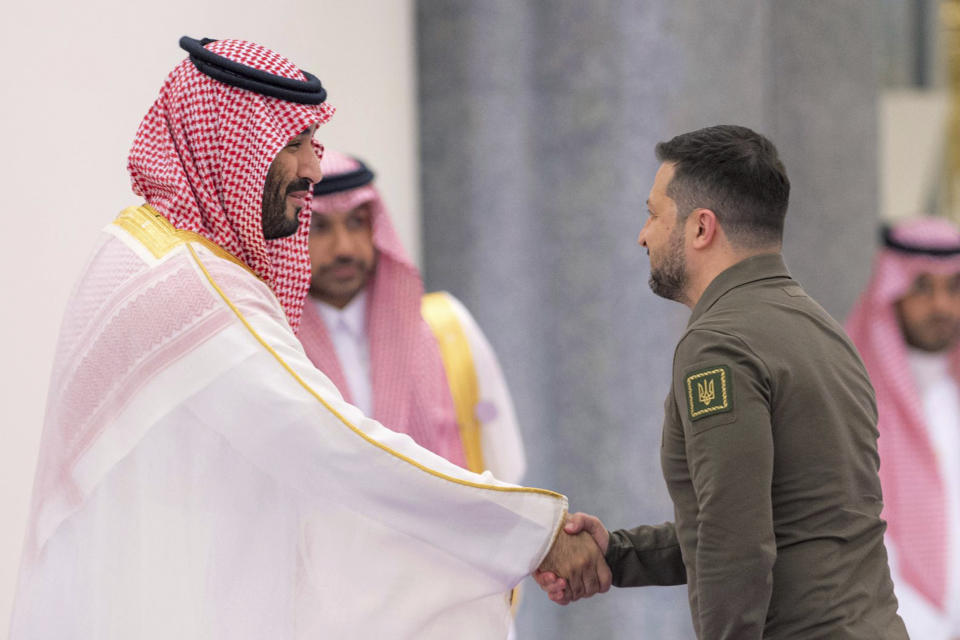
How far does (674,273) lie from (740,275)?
130 mm

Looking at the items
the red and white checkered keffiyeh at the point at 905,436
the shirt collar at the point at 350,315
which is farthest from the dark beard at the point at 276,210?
the red and white checkered keffiyeh at the point at 905,436

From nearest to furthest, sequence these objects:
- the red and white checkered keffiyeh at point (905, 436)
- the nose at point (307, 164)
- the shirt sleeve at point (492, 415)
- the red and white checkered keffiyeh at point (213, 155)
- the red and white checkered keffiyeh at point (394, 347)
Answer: the red and white checkered keffiyeh at point (213, 155) → the nose at point (307, 164) → the red and white checkered keffiyeh at point (394, 347) → the shirt sleeve at point (492, 415) → the red and white checkered keffiyeh at point (905, 436)

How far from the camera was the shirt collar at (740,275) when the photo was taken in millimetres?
2217

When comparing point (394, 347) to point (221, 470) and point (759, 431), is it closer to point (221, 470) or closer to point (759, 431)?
point (221, 470)

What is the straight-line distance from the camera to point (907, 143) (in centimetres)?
752

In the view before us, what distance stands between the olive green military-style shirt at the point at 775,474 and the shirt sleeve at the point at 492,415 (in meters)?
1.52

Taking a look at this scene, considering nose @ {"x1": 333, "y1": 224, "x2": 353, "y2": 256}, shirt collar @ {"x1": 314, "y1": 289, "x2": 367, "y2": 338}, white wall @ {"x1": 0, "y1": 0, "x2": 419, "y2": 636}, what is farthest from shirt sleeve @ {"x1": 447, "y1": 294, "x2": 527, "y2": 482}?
white wall @ {"x1": 0, "y1": 0, "x2": 419, "y2": 636}

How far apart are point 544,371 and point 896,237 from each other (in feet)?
4.95

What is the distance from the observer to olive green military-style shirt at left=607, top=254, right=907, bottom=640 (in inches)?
79.0

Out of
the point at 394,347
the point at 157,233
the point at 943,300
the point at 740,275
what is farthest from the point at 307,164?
the point at 943,300

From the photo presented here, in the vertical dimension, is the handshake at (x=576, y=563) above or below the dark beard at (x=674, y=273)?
below

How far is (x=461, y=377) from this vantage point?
12.0 ft

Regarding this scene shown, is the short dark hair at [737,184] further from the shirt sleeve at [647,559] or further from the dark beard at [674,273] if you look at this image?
the shirt sleeve at [647,559]

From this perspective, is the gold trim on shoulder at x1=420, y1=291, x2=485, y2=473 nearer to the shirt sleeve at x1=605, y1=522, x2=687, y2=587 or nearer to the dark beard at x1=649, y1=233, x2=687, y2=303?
the shirt sleeve at x1=605, y1=522, x2=687, y2=587
